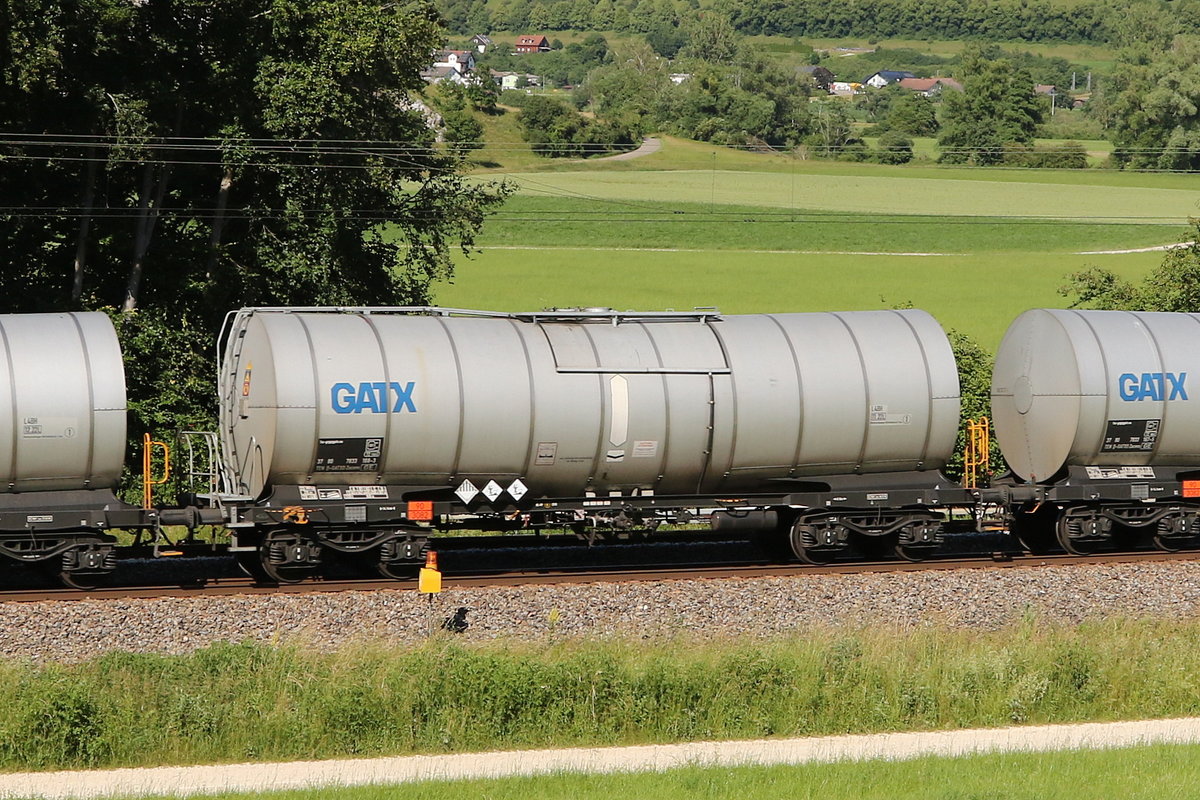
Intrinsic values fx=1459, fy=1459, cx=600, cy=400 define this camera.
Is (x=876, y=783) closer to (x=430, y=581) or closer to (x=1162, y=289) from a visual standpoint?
(x=430, y=581)

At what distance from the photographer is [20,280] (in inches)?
1347

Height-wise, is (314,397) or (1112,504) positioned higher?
(314,397)

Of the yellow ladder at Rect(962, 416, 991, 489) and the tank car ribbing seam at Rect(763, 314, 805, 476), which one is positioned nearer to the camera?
the tank car ribbing seam at Rect(763, 314, 805, 476)

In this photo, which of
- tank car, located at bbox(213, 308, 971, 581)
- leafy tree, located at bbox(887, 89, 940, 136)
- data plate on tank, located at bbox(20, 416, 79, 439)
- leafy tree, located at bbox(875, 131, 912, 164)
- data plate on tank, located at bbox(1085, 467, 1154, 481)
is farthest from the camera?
leafy tree, located at bbox(887, 89, 940, 136)

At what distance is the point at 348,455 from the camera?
2103 centimetres

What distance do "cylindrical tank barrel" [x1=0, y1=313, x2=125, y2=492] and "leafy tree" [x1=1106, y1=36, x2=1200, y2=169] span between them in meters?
97.3

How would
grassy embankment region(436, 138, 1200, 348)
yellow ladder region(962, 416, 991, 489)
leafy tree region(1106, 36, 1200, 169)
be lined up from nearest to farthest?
yellow ladder region(962, 416, 991, 489)
grassy embankment region(436, 138, 1200, 348)
leafy tree region(1106, 36, 1200, 169)

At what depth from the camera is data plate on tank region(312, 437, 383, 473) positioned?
20891mm

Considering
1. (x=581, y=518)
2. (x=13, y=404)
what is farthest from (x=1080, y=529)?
(x=13, y=404)

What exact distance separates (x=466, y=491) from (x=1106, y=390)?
1050cm

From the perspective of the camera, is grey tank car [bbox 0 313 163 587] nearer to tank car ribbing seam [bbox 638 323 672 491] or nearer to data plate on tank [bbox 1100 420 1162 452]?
tank car ribbing seam [bbox 638 323 672 491]

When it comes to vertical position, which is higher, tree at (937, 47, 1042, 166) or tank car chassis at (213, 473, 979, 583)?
tree at (937, 47, 1042, 166)

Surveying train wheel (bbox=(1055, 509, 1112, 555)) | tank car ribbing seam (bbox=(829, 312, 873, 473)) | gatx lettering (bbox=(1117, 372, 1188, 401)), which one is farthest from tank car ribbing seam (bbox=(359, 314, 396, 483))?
gatx lettering (bbox=(1117, 372, 1188, 401))

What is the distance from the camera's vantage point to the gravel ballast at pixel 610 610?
728 inches
